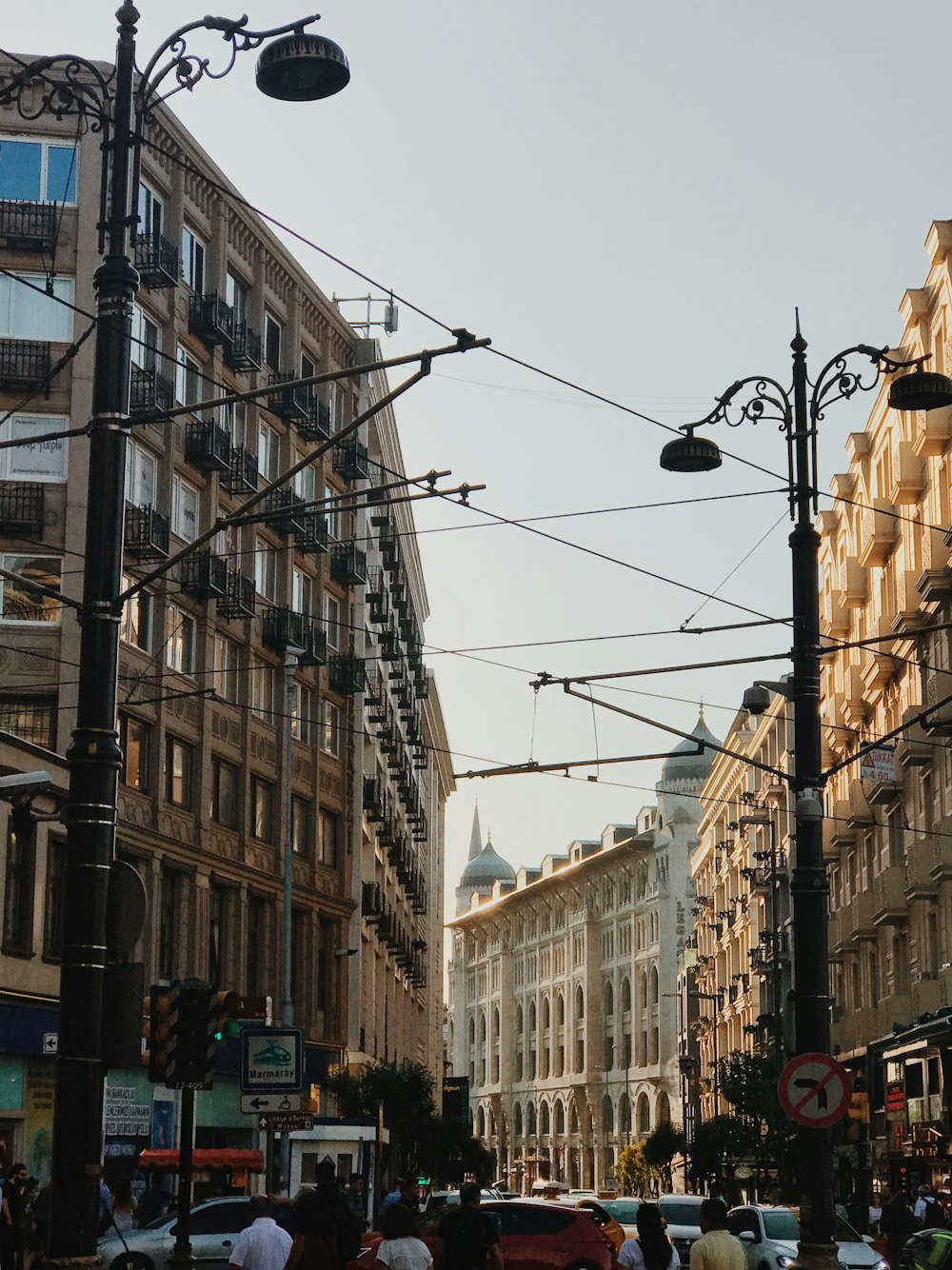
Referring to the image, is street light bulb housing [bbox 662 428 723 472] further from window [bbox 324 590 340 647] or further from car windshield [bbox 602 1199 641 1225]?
window [bbox 324 590 340 647]

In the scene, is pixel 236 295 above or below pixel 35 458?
above

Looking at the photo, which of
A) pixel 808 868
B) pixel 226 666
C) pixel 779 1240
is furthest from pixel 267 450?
pixel 808 868

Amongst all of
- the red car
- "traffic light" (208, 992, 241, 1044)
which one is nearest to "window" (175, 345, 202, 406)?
the red car

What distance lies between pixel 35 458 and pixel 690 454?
23.5m

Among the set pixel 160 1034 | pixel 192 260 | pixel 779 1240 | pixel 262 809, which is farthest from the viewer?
pixel 262 809

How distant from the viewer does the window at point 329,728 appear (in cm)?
5772

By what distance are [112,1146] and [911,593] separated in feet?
78.0

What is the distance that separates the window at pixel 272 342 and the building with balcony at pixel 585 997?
76.8m

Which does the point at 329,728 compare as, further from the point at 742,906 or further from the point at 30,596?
the point at 742,906

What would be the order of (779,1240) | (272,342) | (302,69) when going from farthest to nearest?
(272,342)
(779,1240)
(302,69)

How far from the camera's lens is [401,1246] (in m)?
14.6

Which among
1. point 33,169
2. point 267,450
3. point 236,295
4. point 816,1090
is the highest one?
point 236,295

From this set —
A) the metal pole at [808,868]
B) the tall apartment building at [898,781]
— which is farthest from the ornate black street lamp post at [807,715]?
the tall apartment building at [898,781]

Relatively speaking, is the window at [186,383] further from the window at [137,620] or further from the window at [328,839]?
the window at [328,839]
